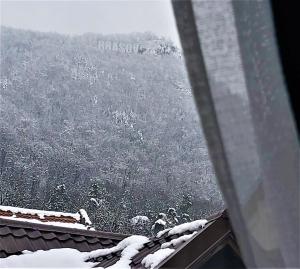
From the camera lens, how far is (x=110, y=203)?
17547mm

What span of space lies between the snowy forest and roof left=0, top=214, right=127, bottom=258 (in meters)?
11.6

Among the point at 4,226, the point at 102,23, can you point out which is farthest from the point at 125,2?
the point at 4,226

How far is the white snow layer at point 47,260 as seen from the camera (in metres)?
2.39

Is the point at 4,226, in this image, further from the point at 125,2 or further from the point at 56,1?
the point at 56,1

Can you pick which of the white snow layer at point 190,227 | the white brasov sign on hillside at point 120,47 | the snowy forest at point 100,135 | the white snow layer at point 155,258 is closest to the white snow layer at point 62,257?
the white snow layer at point 190,227

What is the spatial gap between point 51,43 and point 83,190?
1354 centimetres

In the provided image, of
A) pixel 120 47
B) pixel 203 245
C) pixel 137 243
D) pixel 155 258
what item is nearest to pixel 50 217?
pixel 137 243

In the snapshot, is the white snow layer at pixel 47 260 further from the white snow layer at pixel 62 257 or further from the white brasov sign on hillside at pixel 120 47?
the white brasov sign on hillside at pixel 120 47

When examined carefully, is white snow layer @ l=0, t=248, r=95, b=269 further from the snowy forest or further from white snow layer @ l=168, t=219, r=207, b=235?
the snowy forest

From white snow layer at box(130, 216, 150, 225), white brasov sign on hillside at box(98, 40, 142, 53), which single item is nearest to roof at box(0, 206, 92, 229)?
white snow layer at box(130, 216, 150, 225)

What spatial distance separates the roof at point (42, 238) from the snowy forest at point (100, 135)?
38.1 ft

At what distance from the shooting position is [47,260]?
7.94 feet

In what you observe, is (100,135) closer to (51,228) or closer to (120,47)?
(120,47)

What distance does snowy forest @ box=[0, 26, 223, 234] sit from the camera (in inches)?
674
